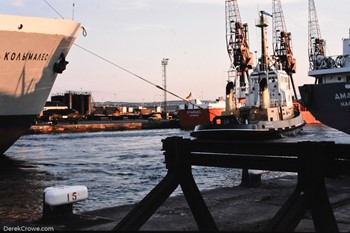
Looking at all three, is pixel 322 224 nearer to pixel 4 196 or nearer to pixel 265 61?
pixel 4 196

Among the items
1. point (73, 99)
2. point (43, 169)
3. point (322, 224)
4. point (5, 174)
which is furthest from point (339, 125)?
point (73, 99)

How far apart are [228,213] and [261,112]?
33660 mm

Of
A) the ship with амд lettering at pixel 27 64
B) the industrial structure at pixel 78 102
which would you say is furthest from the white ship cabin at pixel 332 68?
the industrial structure at pixel 78 102

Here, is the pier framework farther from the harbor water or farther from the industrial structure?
the industrial structure

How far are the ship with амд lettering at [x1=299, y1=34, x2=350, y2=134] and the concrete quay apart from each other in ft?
52.2

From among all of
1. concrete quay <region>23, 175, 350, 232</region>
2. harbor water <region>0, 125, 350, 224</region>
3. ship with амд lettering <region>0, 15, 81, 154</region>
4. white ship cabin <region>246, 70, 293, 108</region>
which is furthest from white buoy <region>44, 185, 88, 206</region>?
white ship cabin <region>246, 70, 293, 108</region>

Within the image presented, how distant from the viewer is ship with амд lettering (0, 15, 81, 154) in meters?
21.4

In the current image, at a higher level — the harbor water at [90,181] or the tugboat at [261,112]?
the tugboat at [261,112]

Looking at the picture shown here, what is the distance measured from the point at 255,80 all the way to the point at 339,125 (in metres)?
25.4

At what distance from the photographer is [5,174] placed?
2055cm

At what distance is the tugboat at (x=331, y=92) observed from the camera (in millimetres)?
25859

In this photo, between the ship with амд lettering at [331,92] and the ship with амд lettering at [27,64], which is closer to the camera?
the ship with амд lettering at [27,64]

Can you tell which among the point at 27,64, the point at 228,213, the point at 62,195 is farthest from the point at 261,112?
the point at 62,195

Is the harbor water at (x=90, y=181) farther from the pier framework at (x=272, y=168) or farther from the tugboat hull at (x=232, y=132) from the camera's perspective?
the tugboat hull at (x=232, y=132)
